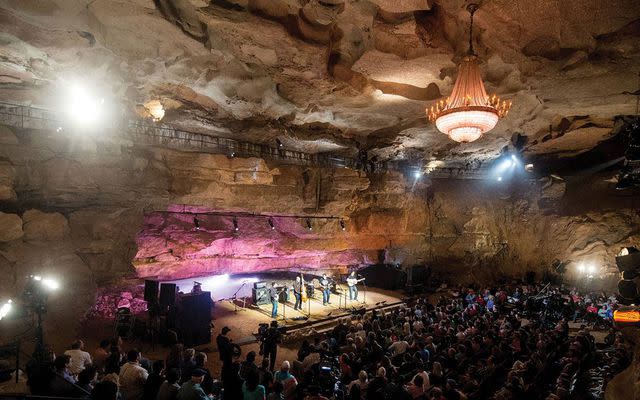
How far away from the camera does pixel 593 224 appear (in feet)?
62.6

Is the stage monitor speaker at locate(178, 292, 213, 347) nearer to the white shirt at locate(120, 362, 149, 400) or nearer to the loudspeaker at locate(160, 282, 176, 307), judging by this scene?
the loudspeaker at locate(160, 282, 176, 307)

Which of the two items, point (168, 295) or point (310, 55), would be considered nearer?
point (310, 55)

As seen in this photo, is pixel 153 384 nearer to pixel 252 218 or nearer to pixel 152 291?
pixel 152 291

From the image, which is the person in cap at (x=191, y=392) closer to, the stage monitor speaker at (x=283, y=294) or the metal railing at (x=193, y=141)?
the metal railing at (x=193, y=141)

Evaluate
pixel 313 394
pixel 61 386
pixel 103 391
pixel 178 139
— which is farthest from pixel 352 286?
pixel 103 391

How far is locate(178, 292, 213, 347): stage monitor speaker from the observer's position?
1036 cm

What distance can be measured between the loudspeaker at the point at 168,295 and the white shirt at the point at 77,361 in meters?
4.39

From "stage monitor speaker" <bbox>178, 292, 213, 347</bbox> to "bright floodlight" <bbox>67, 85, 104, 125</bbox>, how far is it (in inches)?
244

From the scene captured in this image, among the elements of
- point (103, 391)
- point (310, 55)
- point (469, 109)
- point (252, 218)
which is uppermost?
point (310, 55)

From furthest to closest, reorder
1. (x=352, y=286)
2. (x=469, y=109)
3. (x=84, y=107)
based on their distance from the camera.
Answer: (x=352, y=286) < (x=84, y=107) < (x=469, y=109)

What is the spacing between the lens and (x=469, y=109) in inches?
275

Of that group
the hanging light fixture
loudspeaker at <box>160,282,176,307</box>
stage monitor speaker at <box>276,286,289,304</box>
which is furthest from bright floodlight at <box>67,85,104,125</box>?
the hanging light fixture

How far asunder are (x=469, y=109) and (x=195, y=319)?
9.24 meters

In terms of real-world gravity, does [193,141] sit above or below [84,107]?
below
